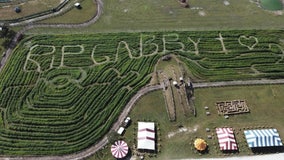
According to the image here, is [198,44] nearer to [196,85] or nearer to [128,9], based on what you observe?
[196,85]

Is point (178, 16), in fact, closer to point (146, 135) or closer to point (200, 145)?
point (146, 135)

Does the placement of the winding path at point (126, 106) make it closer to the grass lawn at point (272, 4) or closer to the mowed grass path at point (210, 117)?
the mowed grass path at point (210, 117)

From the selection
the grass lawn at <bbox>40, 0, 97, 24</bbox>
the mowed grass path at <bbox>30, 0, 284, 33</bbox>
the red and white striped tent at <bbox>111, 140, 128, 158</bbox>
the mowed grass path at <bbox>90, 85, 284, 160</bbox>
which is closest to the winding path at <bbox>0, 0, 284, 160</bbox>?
the mowed grass path at <bbox>90, 85, 284, 160</bbox>

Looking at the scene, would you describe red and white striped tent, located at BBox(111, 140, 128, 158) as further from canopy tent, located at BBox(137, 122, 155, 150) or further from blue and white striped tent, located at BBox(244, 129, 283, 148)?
blue and white striped tent, located at BBox(244, 129, 283, 148)

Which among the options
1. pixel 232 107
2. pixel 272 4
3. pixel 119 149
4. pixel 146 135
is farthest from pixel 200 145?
pixel 272 4

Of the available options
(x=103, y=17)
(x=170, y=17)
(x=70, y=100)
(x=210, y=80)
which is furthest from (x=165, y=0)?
(x=70, y=100)

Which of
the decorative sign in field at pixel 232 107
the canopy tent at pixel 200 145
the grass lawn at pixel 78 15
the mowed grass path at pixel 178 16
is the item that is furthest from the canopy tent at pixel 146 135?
the grass lawn at pixel 78 15
